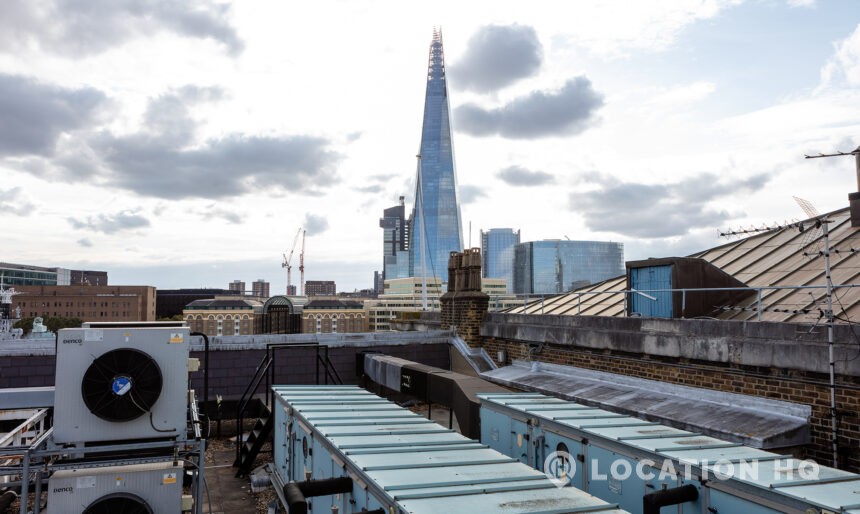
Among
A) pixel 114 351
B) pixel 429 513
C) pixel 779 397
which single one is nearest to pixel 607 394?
pixel 779 397

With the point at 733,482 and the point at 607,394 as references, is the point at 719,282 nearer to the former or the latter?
the point at 607,394

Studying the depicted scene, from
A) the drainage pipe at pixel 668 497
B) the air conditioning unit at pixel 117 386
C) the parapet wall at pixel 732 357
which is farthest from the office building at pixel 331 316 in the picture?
the drainage pipe at pixel 668 497

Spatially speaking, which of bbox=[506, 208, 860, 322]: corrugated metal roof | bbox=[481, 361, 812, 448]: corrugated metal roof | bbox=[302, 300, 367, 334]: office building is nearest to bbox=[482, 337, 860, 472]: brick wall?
bbox=[481, 361, 812, 448]: corrugated metal roof

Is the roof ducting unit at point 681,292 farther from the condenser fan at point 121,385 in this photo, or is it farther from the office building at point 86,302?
the office building at point 86,302

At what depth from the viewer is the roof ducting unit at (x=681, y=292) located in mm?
15625

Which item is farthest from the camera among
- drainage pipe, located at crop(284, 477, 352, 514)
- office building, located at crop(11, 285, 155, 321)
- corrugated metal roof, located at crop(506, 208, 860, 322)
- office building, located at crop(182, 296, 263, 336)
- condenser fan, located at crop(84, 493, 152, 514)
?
office building, located at crop(11, 285, 155, 321)

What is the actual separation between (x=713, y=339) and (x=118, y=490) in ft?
40.7

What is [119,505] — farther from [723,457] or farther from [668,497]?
[723,457]

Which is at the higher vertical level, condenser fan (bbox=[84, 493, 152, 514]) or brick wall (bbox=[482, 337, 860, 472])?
brick wall (bbox=[482, 337, 860, 472])

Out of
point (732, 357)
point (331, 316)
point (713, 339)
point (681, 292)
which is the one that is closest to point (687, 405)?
point (732, 357)

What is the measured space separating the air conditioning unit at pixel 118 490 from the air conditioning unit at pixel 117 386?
Result: 544mm

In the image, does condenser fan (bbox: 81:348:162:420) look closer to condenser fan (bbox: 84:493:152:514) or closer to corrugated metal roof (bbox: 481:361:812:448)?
condenser fan (bbox: 84:493:152:514)

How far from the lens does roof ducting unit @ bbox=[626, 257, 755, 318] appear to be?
15.6 metres

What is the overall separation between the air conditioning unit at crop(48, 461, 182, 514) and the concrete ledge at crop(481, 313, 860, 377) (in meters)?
11.3
